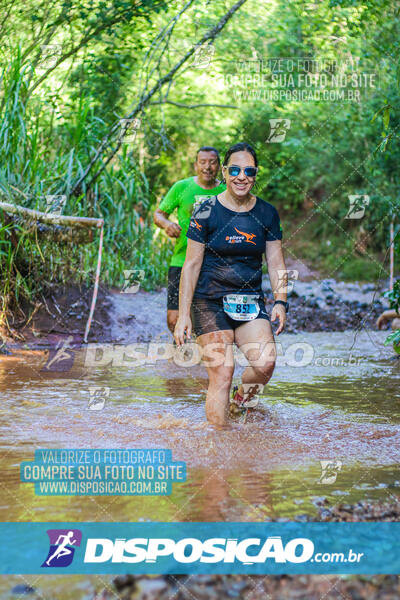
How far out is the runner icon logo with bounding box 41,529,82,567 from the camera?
109 inches

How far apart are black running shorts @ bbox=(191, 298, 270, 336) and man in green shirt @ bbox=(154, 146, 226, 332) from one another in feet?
5.15

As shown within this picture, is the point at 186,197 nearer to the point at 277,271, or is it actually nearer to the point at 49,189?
the point at 277,271

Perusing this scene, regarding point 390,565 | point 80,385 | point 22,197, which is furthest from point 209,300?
point 22,197

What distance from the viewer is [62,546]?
2854mm

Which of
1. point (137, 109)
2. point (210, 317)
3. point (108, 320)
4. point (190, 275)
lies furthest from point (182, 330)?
point (137, 109)

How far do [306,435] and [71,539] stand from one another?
2.04 metres

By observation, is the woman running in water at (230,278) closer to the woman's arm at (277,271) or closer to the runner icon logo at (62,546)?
the woman's arm at (277,271)

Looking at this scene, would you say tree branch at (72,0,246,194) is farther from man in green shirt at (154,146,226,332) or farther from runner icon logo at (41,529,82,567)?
runner icon logo at (41,529,82,567)

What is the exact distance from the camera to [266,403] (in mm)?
5582

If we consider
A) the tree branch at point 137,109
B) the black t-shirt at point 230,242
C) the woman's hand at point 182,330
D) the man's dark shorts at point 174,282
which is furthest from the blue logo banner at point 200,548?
the tree branch at point 137,109

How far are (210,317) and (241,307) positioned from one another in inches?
8.5

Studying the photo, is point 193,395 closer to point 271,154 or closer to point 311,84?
point 311,84

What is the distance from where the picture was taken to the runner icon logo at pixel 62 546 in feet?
9.09

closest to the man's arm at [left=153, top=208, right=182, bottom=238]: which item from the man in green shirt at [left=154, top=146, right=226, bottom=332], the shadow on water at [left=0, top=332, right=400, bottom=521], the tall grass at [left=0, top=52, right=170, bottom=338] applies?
the man in green shirt at [left=154, top=146, right=226, bottom=332]
